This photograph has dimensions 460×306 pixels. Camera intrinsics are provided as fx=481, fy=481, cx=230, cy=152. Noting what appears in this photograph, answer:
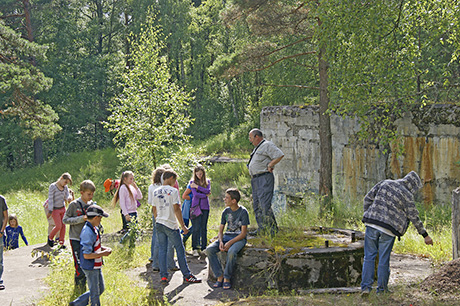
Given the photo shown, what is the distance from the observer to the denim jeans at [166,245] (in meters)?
7.21

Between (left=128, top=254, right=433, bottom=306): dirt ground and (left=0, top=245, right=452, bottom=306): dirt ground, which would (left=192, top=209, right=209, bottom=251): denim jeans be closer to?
(left=0, top=245, right=452, bottom=306): dirt ground

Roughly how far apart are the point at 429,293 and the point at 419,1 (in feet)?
19.4

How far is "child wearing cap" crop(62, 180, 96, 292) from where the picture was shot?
21.5 feet

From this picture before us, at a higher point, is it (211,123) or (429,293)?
(211,123)

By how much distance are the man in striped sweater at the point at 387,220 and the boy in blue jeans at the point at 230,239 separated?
1.85 m

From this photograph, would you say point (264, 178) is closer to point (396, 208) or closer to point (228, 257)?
point (228, 257)

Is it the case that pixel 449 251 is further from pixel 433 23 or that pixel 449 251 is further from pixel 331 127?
pixel 331 127

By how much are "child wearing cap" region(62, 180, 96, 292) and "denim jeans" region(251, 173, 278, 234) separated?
8.79 feet

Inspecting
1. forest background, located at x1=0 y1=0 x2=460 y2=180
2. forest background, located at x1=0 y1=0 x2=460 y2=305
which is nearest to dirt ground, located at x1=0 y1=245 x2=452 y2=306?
forest background, located at x1=0 y1=0 x2=460 y2=305

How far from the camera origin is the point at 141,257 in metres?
8.98

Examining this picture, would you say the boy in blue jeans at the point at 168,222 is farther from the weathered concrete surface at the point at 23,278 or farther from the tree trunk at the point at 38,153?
the tree trunk at the point at 38,153

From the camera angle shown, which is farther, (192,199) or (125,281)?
(192,199)

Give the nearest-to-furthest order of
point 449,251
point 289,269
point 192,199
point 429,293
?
1. point 429,293
2. point 289,269
3. point 449,251
4. point 192,199

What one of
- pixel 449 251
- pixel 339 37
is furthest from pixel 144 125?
pixel 449 251
